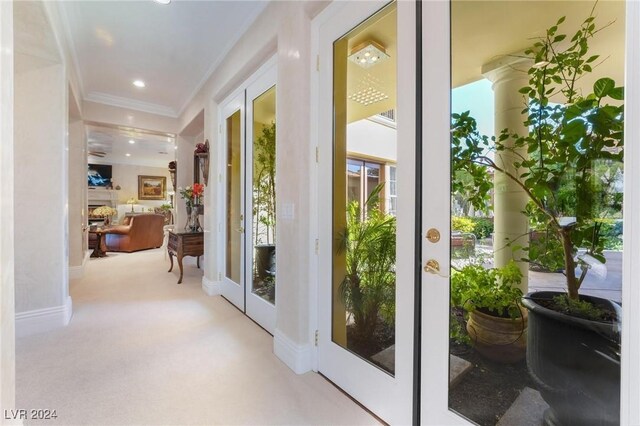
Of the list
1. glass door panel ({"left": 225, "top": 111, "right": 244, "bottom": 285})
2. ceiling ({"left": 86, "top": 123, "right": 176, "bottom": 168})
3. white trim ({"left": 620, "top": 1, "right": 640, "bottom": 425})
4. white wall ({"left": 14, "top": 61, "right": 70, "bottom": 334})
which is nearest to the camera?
white trim ({"left": 620, "top": 1, "right": 640, "bottom": 425})

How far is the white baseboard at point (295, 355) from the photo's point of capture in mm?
1901

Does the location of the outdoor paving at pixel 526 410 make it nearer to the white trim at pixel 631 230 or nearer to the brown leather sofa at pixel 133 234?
the white trim at pixel 631 230

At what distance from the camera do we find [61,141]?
2748 millimetres

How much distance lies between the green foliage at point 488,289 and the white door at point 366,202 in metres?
0.22

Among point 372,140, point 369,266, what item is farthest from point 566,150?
point 369,266

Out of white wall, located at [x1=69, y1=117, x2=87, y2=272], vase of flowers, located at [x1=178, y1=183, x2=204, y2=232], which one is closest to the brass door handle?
vase of flowers, located at [x1=178, y1=183, x2=204, y2=232]

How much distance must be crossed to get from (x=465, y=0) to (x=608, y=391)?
1.54m

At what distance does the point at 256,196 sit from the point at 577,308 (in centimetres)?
249

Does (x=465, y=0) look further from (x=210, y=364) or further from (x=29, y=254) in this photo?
(x=29, y=254)

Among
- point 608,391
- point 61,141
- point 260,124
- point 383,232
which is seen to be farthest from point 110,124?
point 608,391

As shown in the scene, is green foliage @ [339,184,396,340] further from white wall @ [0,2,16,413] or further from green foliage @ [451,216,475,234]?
white wall @ [0,2,16,413]

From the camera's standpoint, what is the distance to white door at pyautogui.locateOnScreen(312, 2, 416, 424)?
1.37 m

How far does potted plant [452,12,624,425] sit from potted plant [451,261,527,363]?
0.15 ft

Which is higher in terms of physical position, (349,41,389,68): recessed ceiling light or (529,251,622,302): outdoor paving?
(349,41,389,68): recessed ceiling light
